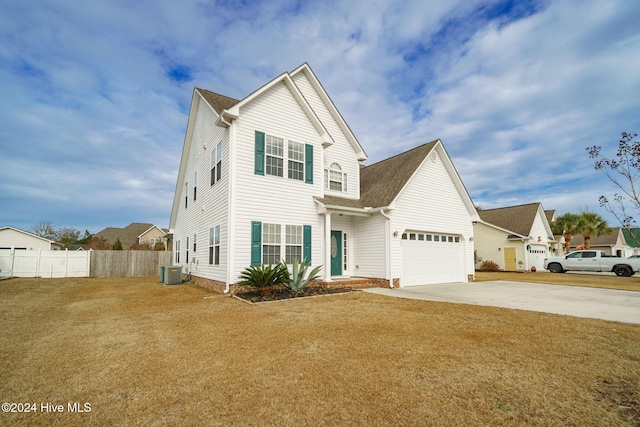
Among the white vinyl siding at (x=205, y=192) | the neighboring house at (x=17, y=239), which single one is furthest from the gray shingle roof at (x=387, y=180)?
the neighboring house at (x=17, y=239)

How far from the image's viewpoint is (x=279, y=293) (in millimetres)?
10219

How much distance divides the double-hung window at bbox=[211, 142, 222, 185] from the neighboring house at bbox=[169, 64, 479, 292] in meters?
0.05

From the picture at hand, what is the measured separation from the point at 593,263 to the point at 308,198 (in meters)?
23.5

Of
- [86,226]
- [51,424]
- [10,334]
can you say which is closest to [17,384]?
[51,424]

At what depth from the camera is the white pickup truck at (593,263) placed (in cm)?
2058

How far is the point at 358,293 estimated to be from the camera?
1073cm

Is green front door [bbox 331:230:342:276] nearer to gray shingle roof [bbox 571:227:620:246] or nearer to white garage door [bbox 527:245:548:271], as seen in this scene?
white garage door [bbox 527:245:548:271]

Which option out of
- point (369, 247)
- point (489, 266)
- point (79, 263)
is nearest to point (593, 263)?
point (489, 266)

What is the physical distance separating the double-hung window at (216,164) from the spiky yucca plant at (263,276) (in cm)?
446

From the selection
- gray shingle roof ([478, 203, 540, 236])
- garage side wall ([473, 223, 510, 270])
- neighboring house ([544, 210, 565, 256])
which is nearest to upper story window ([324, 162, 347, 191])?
garage side wall ([473, 223, 510, 270])

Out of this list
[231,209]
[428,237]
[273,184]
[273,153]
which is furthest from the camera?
[428,237]

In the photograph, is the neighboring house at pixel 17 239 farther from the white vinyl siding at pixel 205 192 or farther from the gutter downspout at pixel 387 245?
the gutter downspout at pixel 387 245

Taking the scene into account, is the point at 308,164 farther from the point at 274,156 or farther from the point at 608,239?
the point at 608,239

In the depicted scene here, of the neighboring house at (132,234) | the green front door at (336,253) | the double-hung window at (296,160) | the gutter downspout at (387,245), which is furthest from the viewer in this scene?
the neighboring house at (132,234)
